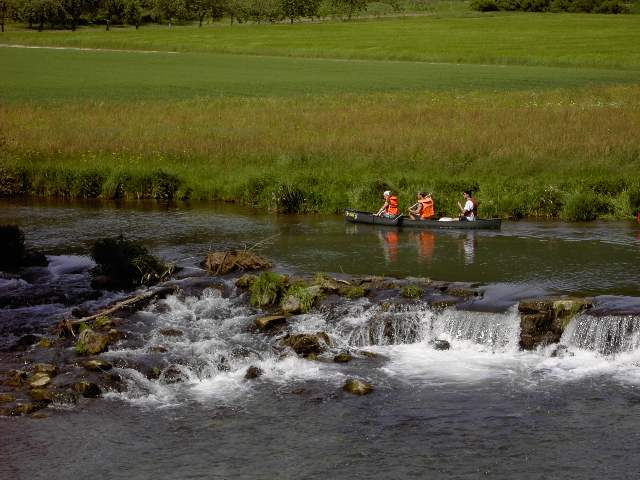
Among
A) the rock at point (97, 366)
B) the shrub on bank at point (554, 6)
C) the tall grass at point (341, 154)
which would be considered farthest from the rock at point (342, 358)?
the shrub on bank at point (554, 6)

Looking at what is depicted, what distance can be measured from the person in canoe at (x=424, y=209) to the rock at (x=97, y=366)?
16.9m

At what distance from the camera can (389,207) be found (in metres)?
36.3

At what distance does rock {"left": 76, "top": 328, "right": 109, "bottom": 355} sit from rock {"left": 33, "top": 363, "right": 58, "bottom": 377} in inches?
41.2

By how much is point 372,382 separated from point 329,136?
2831cm

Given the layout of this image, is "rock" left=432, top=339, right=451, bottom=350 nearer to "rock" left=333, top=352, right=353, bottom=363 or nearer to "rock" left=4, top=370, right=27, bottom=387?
"rock" left=333, top=352, right=353, bottom=363

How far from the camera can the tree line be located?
170 metres

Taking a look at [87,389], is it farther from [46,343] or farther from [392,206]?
[392,206]

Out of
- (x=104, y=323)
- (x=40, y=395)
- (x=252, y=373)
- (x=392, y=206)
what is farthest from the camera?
(x=392, y=206)

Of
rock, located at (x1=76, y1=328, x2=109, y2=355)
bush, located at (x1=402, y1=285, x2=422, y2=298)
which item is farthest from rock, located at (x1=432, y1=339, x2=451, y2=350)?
rock, located at (x1=76, y1=328, x2=109, y2=355)

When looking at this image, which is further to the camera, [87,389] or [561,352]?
[561,352]

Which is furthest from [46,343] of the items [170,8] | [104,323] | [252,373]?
[170,8]

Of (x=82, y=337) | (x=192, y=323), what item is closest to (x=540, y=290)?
(x=192, y=323)

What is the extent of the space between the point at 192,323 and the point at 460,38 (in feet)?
364

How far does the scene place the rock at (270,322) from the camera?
80.1ft
